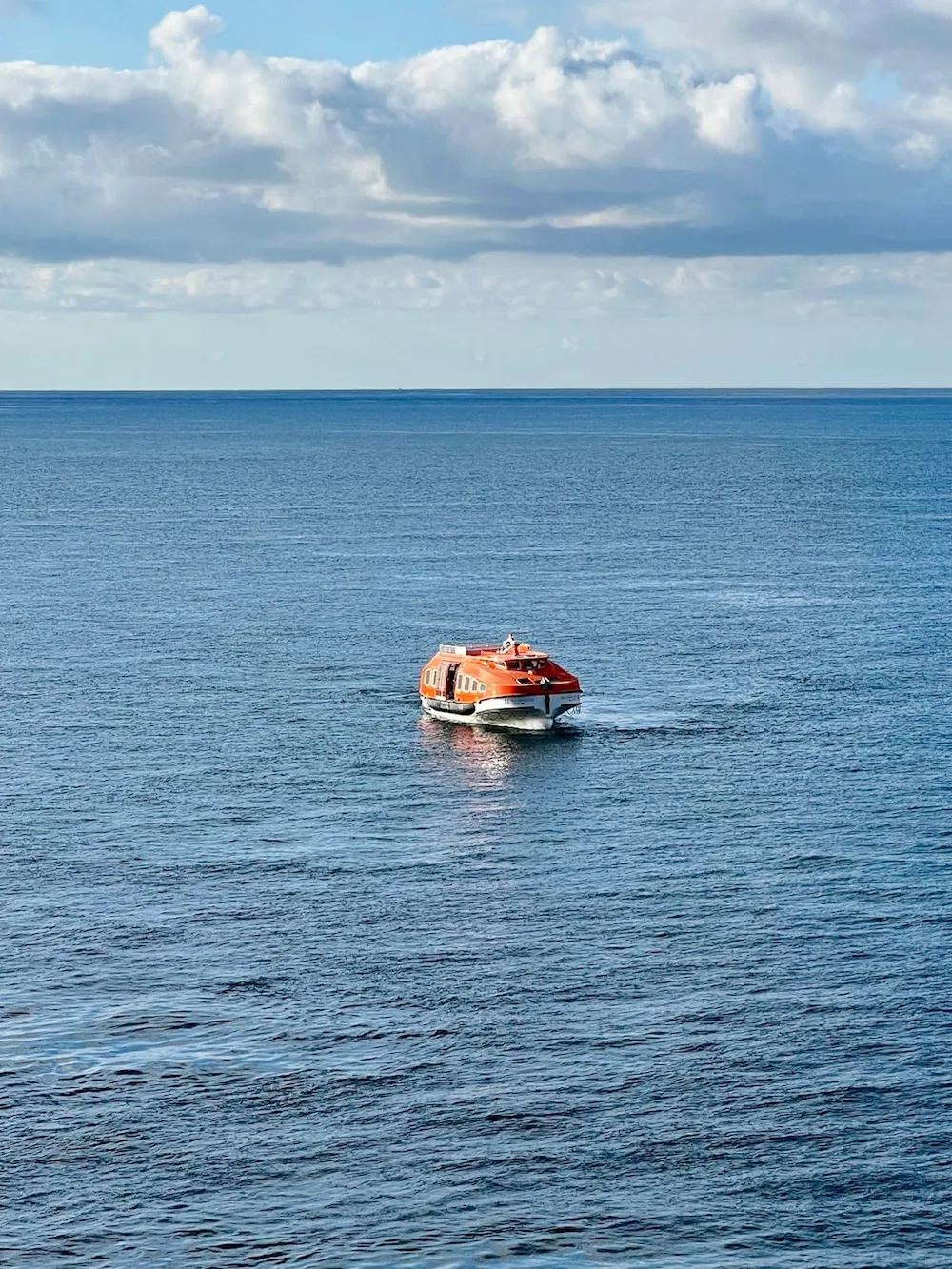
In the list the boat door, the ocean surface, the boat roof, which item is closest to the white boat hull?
the boat door

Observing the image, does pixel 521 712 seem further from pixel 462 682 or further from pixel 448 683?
pixel 448 683

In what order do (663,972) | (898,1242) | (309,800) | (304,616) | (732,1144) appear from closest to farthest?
(898,1242)
(732,1144)
(663,972)
(309,800)
(304,616)

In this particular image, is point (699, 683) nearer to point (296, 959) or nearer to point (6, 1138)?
point (296, 959)

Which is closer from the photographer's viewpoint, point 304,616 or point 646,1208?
point 646,1208

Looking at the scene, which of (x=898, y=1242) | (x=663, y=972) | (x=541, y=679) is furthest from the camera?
(x=541, y=679)

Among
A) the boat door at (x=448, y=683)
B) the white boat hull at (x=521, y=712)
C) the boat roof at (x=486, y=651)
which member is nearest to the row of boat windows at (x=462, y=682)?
the boat door at (x=448, y=683)

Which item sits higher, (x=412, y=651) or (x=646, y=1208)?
(x=412, y=651)

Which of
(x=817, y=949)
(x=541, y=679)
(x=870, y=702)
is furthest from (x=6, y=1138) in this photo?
(x=870, y=702)

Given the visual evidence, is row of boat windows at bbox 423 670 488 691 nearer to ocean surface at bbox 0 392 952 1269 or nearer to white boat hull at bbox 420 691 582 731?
white boat hull at bbox 420 691 582 731
